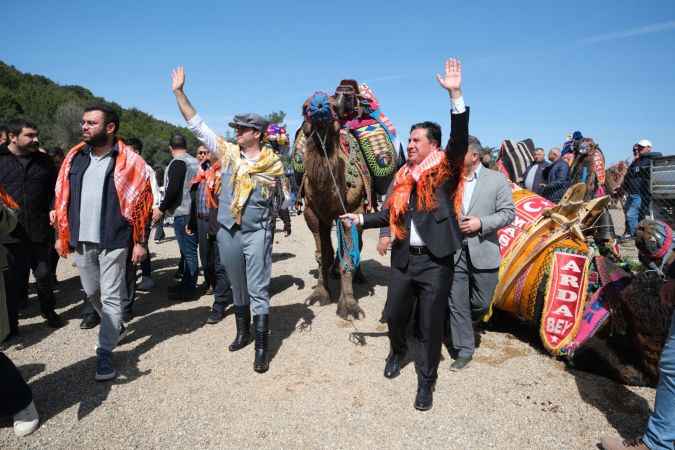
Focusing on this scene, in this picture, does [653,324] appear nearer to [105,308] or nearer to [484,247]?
[484,247]

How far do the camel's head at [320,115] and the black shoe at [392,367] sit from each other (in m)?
2.29

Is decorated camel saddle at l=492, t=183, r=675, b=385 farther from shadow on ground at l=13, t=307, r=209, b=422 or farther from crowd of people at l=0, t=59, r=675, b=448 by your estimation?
shadow on ground at l=13, t=307, r=209, b=422

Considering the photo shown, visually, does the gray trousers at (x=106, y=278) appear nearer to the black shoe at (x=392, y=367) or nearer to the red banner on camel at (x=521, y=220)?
the black shoe at (x=392, y=367)

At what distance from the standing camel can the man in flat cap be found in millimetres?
714

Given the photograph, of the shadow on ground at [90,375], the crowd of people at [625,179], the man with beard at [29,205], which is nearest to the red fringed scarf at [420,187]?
the shadow on ground at [90,375]

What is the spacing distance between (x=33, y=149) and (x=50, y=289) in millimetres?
1556

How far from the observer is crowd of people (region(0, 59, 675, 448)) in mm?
2703

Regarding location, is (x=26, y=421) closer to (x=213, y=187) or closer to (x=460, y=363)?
(x=213, y=187)

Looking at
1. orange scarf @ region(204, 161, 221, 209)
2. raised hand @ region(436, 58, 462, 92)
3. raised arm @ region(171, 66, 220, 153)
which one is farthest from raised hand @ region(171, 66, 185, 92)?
raised hand @ region(436, 58, 462, 92)

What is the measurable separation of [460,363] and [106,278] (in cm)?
302

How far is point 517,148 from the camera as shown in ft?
28.7

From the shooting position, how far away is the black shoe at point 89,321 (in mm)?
4363

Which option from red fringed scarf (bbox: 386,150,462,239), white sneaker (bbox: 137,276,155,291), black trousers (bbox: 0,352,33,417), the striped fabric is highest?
the striped fabric

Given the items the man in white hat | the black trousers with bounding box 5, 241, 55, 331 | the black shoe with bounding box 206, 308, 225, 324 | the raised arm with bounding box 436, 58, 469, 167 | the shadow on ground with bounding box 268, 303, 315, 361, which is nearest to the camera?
the raised arm with bounding box 436, 58, 469, 167
